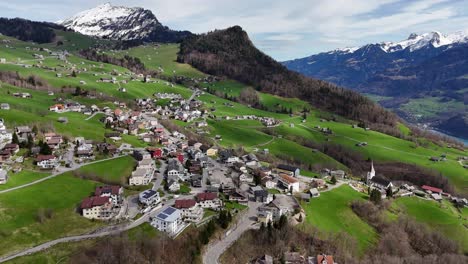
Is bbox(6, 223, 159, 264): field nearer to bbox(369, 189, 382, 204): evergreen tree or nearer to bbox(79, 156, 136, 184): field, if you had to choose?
bbox(79, 156, 136, 184): field

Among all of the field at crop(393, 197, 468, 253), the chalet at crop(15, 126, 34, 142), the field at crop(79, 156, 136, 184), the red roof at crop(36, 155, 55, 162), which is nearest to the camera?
the red roof at crop(36, 155, 55, 162)

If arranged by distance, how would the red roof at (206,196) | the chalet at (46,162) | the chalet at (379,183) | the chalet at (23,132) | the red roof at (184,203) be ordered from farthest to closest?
the chalet at (379,183) < the chalet at (23,132) < the chalet at (46,162) < the red roof at (206,196) < the red roof at (184,203)

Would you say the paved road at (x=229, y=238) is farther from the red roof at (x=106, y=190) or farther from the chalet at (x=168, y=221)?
the red roof at (x=106, y=190)

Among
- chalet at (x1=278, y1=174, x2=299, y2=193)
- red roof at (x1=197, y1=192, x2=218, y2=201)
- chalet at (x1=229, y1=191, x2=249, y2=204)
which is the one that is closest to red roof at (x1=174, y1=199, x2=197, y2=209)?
red roof at (x1=197, y1=192, x2=218, y2=201)

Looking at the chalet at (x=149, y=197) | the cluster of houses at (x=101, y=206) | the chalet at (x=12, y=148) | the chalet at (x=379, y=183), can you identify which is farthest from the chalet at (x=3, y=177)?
the chalet at (x=379, y=183)

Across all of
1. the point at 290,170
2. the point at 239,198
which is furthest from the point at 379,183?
the point at 239,198

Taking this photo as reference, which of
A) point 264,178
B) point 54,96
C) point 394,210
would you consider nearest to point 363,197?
point 394,210
